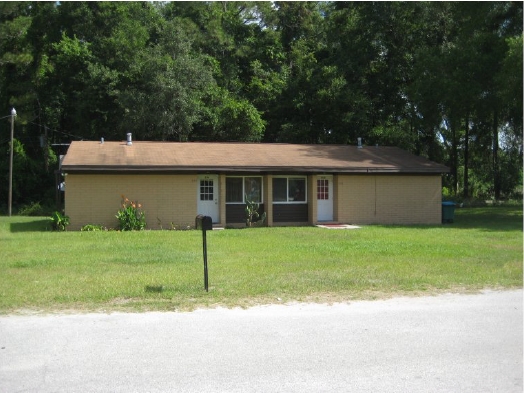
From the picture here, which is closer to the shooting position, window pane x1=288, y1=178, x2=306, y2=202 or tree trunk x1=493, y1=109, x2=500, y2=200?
window pane x1=288, y1=178, x2=306, y2=202

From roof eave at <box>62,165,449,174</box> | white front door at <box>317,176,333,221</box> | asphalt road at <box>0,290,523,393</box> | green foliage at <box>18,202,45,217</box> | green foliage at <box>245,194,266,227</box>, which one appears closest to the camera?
asphalt road at <box>0,290,523,393</box>

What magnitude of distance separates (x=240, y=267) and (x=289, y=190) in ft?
38.4

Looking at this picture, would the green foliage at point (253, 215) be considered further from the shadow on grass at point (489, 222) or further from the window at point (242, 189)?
the shadow on grass at point (489, 222)

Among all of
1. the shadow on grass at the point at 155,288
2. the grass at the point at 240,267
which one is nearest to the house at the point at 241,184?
the grass at the point at 240,267

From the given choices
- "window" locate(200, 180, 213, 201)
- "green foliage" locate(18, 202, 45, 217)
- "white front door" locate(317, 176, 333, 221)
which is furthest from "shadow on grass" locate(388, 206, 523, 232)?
"green foliage" locate(18, 202, 45, 217)

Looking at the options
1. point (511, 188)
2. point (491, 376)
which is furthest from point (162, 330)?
point (511, 188)

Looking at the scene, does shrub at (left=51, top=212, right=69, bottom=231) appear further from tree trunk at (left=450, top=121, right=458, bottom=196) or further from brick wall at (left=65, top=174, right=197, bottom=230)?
tree trunk at (left=450, top=121, right=458, bottom=196)

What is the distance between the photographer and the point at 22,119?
35906 millimetres

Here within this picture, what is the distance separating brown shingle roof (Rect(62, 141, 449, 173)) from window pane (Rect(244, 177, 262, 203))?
2.77 feet

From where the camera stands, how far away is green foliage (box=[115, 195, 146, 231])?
19.8 m

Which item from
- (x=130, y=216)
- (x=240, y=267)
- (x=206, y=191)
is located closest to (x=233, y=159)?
(x=206, y=191)

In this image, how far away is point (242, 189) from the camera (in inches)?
879

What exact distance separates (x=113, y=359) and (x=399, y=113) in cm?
3373

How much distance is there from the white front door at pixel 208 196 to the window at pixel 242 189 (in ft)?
1.89
